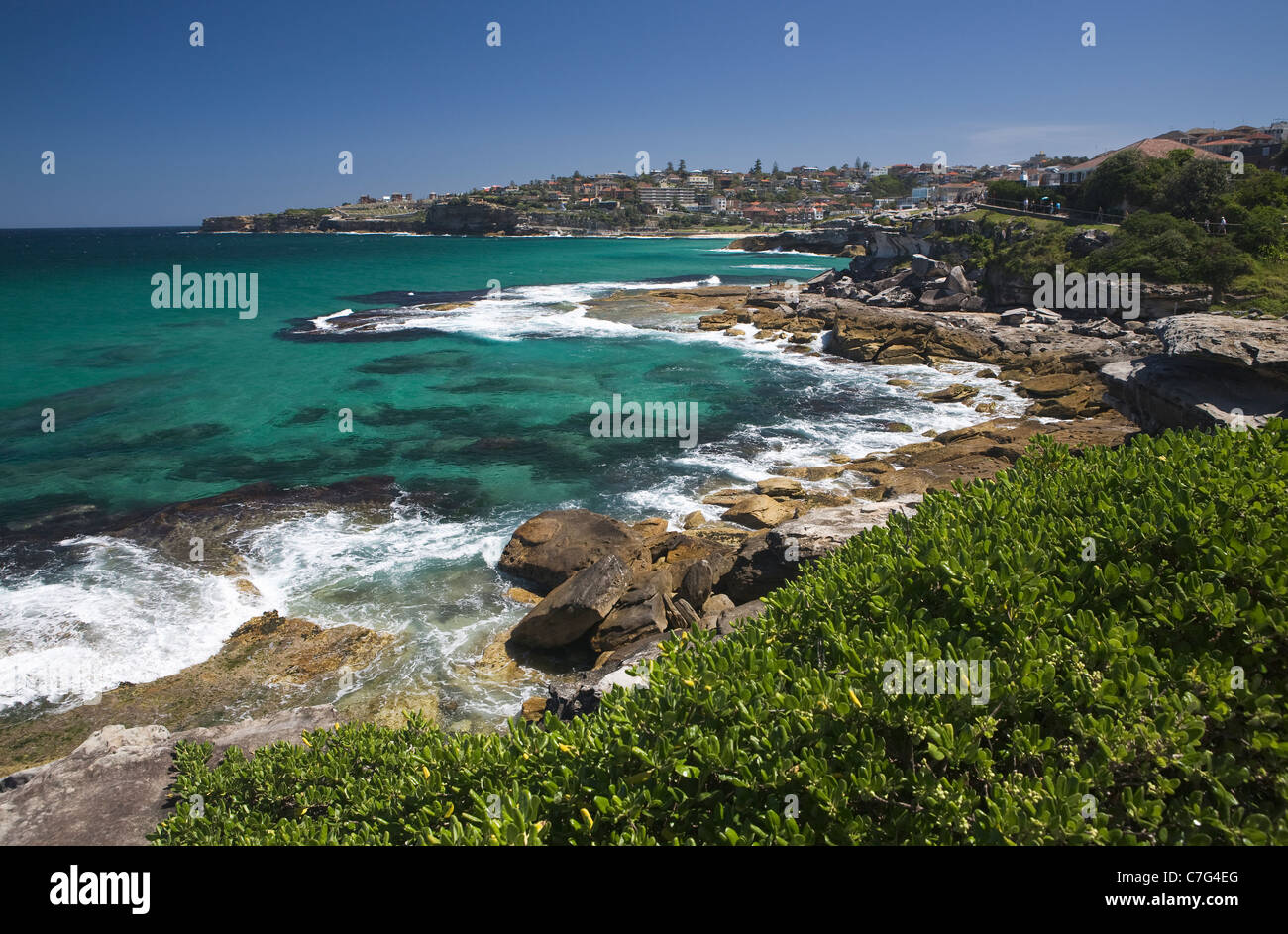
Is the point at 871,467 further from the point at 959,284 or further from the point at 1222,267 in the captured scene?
the point at 959,284

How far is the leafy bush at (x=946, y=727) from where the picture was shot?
4.06m

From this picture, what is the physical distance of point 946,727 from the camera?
4246 mm

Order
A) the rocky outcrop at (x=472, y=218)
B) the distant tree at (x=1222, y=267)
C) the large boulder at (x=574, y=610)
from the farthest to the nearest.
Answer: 1. the rocky outcrop at (x=472, y=218)
2. the distant tree at (x=1222, y=267)
3. the large boulder at (x=574, y=610)

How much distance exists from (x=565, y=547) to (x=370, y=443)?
1222 cm

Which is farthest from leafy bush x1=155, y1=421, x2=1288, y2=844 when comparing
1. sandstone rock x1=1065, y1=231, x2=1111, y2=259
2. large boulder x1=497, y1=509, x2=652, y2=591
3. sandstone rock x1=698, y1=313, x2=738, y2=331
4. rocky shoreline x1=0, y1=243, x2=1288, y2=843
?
sandstone rock x1=698, y1=313, x2=738, y2=331

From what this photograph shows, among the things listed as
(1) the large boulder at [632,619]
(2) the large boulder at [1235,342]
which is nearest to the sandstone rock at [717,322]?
(2) the large boulder at [1235,342]

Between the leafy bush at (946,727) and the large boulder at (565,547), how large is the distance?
28.9 ft

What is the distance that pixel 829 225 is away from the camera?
12244 centimetres

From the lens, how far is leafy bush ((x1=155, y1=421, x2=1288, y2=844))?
406 centimetres

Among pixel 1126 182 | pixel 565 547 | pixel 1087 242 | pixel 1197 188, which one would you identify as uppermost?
pixel 1126 182

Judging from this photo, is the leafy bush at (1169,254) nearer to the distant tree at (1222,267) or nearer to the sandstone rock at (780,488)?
the distant tree at (1222,267)

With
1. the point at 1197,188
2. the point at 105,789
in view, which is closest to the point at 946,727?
the point at 105,789

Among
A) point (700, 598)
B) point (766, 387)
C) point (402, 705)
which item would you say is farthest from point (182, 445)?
point (766, 387)
